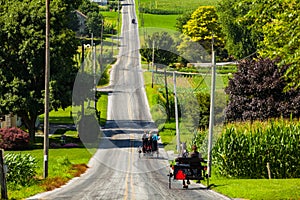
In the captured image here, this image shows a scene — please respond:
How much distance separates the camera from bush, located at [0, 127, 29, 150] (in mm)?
62062

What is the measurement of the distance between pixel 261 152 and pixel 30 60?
32079 millimetres

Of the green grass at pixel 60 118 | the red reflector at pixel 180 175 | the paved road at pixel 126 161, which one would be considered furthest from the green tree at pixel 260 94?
the red reflector at pixel 180 175

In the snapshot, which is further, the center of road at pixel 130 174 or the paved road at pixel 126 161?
the paved road at pixel 126 161

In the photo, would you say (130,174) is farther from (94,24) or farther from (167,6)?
(167,6)

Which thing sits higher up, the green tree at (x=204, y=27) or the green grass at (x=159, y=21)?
the green grass at (x=159, y=21)

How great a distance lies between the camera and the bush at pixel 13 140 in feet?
204

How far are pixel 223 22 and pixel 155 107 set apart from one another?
60128 millimetres

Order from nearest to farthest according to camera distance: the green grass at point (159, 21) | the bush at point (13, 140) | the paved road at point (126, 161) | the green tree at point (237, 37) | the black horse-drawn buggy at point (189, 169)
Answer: the paved road at point (126, 161) → the black horse-drawn buggy at point (189, 169) → the bush at point (13, 140) → the green tree at point (237, 37) → the green grass at point (159, 21)

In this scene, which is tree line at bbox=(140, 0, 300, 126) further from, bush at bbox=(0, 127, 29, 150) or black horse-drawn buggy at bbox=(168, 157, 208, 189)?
bush at bbox=(0, 127, 29, 150)

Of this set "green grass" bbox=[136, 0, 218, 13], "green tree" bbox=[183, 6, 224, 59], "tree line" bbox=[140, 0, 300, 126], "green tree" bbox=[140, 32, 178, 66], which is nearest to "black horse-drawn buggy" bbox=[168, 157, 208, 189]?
"tree line" bbox=[140, 0, 300, 126]

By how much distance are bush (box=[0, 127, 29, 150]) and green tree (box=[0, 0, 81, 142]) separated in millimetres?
2894

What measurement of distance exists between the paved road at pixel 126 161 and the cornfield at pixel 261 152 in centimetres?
424

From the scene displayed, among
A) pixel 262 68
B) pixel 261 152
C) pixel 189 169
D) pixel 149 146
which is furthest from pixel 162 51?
pixel 189 169

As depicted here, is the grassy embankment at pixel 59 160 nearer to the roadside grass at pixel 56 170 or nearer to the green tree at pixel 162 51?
the roadside grass at pixel 56 170
